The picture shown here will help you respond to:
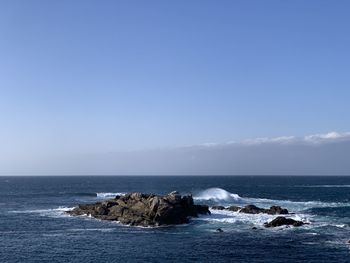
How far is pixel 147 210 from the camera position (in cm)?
8931

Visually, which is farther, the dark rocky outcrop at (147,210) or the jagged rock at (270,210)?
the jagged rock at (270,210)

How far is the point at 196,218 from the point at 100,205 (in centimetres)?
2266

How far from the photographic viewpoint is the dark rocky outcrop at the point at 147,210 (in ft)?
281

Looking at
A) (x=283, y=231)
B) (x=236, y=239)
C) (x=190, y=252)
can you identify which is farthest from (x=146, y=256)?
(x=283, y=231)

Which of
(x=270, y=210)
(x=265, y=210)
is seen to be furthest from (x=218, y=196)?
(x=270, y=210)

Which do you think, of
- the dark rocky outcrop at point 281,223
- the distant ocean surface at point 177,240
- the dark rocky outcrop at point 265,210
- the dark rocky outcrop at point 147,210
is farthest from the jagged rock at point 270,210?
the dark rocky outcrop at point 281,223

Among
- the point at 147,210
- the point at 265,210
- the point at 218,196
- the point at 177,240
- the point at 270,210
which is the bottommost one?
the point at 177,240

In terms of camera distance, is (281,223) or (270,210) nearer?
(281,223)

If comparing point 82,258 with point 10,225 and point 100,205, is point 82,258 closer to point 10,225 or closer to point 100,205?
point 10,225

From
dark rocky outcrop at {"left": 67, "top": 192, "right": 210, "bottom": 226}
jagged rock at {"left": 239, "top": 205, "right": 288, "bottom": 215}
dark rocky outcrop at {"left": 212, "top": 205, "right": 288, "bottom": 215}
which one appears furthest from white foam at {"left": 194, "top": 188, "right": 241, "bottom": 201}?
dark rocky outcrop at {"left": 67, "top": 192, "right": 210, "bottom": 226}

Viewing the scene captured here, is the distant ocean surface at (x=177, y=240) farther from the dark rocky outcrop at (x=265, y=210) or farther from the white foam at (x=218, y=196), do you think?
the white foam at (x=218, y=196)

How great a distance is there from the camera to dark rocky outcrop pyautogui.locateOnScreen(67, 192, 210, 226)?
281 ft

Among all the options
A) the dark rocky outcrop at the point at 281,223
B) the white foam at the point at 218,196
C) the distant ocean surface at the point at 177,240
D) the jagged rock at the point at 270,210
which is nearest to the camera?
the distant ocean surface at the point at 177,240

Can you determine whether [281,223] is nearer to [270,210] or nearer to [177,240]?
[270,210]
